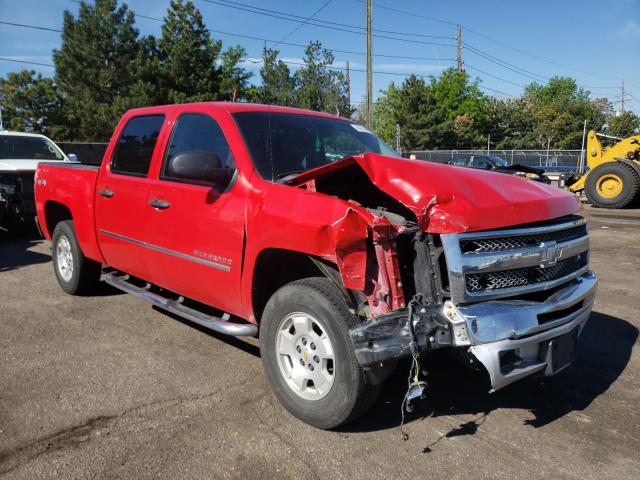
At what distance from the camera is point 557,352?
2938mm

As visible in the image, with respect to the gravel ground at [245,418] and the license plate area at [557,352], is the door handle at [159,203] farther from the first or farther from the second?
the license plate area at [557,352]

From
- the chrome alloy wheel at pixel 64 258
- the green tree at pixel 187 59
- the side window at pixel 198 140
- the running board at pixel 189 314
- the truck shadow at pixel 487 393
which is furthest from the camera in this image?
the green tree at pixel 187 59

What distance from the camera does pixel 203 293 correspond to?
393 centimetres

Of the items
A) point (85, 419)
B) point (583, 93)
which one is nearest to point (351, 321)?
point (85, 419)

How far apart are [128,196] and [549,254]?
3.37 meters

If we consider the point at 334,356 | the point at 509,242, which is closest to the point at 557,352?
the point at 509,242

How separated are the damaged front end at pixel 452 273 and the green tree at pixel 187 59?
124ft

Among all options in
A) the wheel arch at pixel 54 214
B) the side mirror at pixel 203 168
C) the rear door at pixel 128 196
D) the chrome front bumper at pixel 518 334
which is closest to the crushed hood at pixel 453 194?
the chrome front bumper at pixel 518 334

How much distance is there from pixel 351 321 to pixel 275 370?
74 cm

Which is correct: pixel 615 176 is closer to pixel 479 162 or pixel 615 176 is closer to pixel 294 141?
pixel 479 162

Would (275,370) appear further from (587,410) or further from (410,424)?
(587,410)

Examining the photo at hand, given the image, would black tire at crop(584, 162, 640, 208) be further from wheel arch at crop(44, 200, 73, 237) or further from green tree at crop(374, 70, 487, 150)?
green tree at crop(374, 70, 487, 150)

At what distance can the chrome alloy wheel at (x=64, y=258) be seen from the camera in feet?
19.1

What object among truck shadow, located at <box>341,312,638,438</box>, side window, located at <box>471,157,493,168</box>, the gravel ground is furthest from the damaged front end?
side window, located at <box>471,157,493,168</box>
